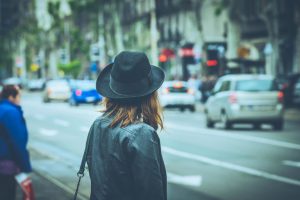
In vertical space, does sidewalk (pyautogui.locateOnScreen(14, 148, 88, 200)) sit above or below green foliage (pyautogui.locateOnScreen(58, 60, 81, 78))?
above

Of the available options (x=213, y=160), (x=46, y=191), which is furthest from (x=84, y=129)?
(x=46, y=191)

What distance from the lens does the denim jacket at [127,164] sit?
3.81 m

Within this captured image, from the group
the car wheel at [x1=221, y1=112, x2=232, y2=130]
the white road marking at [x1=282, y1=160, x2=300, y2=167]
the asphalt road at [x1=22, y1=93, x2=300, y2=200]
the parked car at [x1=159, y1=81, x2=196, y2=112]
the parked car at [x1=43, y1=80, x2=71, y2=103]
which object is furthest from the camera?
the parked car at [x1=43, y1=80, x2=71, y2=103]

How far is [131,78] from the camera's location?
4035 mm

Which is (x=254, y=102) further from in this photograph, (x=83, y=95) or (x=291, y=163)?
(x=83, y=95)

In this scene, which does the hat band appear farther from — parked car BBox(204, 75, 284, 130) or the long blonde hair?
parked car BBox(204, 75, 284, 130)

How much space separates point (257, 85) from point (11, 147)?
56.5 ft

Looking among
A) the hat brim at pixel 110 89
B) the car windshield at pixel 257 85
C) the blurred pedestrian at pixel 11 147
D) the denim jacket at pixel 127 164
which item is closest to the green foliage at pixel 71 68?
the car windshield at pixel 257 85

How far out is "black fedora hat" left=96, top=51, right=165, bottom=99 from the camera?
4.02 meters

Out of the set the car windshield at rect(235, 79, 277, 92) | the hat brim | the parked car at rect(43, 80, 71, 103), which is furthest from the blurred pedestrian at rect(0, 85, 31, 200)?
the parked car at rect(43, 80, 71, 103)

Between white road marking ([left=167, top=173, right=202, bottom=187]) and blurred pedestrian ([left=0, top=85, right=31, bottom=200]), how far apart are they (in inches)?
205

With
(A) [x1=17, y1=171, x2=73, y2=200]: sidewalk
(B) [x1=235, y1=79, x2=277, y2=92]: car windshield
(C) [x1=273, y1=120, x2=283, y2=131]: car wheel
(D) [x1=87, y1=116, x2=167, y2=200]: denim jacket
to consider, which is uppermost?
(D) [x1=87, y1=116, x2=167, y2=200]: denim jacket

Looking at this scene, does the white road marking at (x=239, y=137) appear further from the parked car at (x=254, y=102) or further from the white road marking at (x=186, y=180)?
the white road marking at (x=186, y=180)

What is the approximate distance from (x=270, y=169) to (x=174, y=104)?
952 inches
